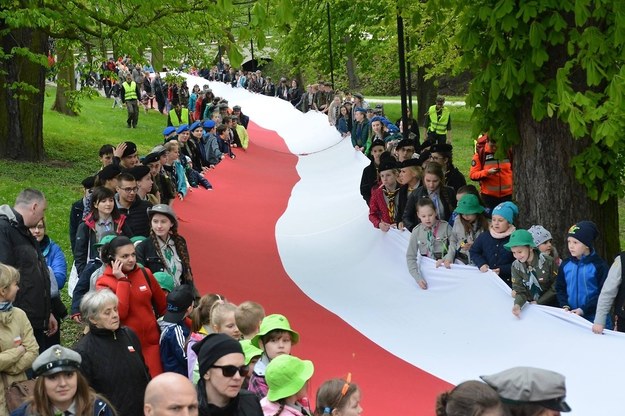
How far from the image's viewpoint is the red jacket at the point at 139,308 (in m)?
7.51

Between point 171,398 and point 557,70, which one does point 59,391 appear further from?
point 557,70

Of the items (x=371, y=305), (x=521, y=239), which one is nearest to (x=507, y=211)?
(x=521, y=239)

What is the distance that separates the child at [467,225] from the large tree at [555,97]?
1.08m

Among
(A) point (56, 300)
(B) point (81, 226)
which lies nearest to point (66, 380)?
(A) point (56, 300)

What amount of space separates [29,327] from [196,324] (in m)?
1.18

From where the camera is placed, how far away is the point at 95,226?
9.17 m

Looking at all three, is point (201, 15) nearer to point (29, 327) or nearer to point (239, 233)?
point (239, 233)

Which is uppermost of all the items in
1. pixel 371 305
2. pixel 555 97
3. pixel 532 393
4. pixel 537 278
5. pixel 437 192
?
pixel 555 97

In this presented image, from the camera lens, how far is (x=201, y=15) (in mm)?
20203

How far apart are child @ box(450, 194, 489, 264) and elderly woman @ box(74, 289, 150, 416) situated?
456cm

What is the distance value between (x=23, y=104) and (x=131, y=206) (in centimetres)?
1274

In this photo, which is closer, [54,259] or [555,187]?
[54,259]

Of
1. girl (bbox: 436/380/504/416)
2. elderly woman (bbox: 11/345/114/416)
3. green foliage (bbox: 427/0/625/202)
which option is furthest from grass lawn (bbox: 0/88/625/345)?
girl (bbox: 436/380/504/416)

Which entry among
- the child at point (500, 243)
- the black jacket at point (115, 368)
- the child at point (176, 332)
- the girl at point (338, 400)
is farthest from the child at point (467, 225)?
the girl at point (338, 400)
